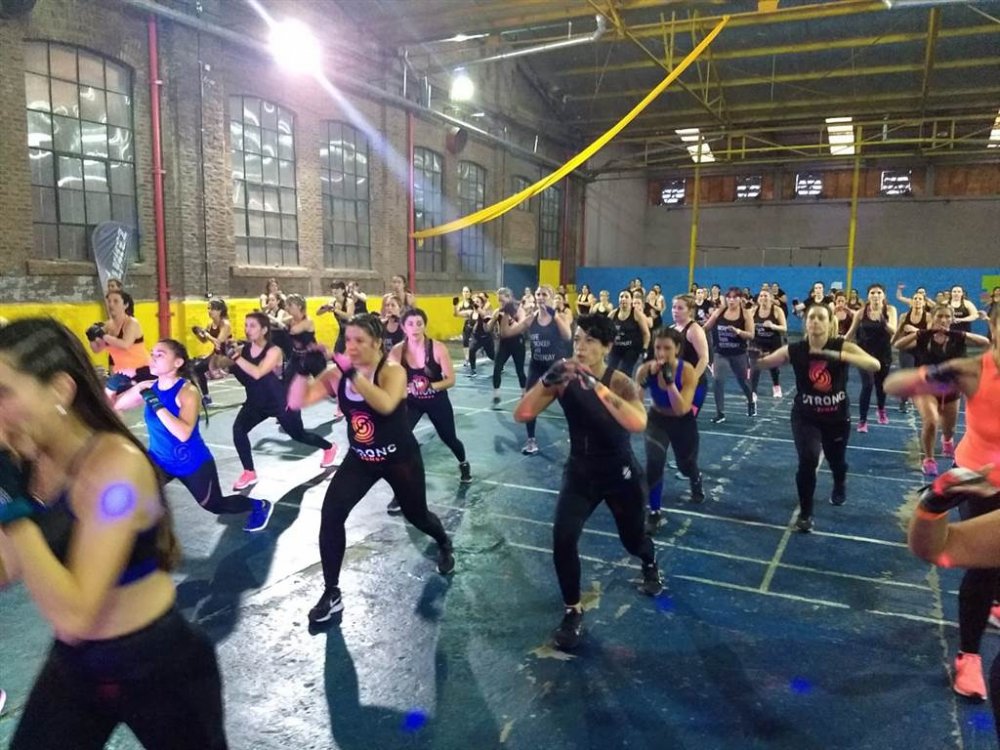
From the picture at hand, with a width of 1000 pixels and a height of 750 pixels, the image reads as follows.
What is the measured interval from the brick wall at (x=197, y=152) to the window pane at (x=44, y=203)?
33 cm

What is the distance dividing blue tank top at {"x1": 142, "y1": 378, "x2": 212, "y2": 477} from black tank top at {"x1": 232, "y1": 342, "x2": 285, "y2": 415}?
1.64 meters

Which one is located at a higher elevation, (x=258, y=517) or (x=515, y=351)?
(x=515, y=351)

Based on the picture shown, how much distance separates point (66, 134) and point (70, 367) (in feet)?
43.7

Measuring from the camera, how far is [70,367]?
196 cm

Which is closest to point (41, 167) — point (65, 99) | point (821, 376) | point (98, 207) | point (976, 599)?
point (98, 207)

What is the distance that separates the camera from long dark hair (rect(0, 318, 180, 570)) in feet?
6.21

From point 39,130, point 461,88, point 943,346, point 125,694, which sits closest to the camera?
point 125,694

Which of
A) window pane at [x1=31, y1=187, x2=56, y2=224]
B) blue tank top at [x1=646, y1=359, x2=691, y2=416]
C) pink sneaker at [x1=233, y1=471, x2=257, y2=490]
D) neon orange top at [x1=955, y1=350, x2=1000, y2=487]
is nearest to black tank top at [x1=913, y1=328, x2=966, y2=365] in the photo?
blue tank top at [x1=646, y1=359, x2=691, y2=416]

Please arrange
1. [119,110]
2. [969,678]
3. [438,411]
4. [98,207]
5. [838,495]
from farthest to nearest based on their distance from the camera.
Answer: [119,110] → [98,207] → [438,411] → [838,495] → [969,678]

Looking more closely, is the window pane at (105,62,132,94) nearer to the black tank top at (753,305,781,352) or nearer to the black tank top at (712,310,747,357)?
the black tank top at (712,310,747,357)

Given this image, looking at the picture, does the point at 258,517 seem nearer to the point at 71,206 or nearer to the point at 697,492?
the point at 697,492

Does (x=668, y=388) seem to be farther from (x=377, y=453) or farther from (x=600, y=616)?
(x=377, y=453)

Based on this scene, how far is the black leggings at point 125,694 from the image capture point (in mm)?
1967

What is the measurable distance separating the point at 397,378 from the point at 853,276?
89.8ft
